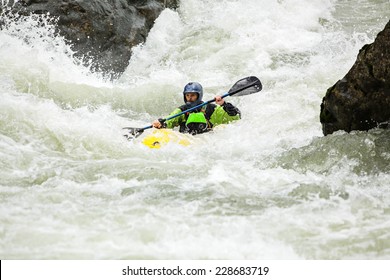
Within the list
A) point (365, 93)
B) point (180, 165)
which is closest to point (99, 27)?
point (180, 165)

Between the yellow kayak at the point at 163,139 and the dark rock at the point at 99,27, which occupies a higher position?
the dark rock at the point at 99,27

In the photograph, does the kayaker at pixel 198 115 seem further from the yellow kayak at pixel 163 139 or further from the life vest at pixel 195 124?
the yellow kayak at pixel 163 139

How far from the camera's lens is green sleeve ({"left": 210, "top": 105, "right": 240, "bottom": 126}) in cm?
760

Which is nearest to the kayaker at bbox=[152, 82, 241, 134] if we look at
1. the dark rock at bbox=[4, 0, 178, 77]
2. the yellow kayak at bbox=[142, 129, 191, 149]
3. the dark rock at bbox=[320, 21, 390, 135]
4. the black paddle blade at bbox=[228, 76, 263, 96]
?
the black paddle blade at bbox=[228, 76, 263, 96]

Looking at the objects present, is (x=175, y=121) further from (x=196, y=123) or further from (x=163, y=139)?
(x=163, y=139)

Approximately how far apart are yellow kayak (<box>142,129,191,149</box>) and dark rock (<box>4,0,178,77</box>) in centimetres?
366

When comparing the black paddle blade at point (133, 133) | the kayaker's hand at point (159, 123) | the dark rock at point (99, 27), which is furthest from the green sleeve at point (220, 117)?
the dark rock at point (99, 27)

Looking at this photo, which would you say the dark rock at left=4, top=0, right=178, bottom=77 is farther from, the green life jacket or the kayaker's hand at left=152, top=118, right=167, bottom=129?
the green life jacket

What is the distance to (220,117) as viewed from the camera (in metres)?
7.68

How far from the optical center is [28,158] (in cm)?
549

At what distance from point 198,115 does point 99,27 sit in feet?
12.5

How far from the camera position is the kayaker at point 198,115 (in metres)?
7.14

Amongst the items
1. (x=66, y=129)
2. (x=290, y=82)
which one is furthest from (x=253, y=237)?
(x=290, y=82)

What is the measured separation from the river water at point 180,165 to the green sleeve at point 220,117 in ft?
0.81
